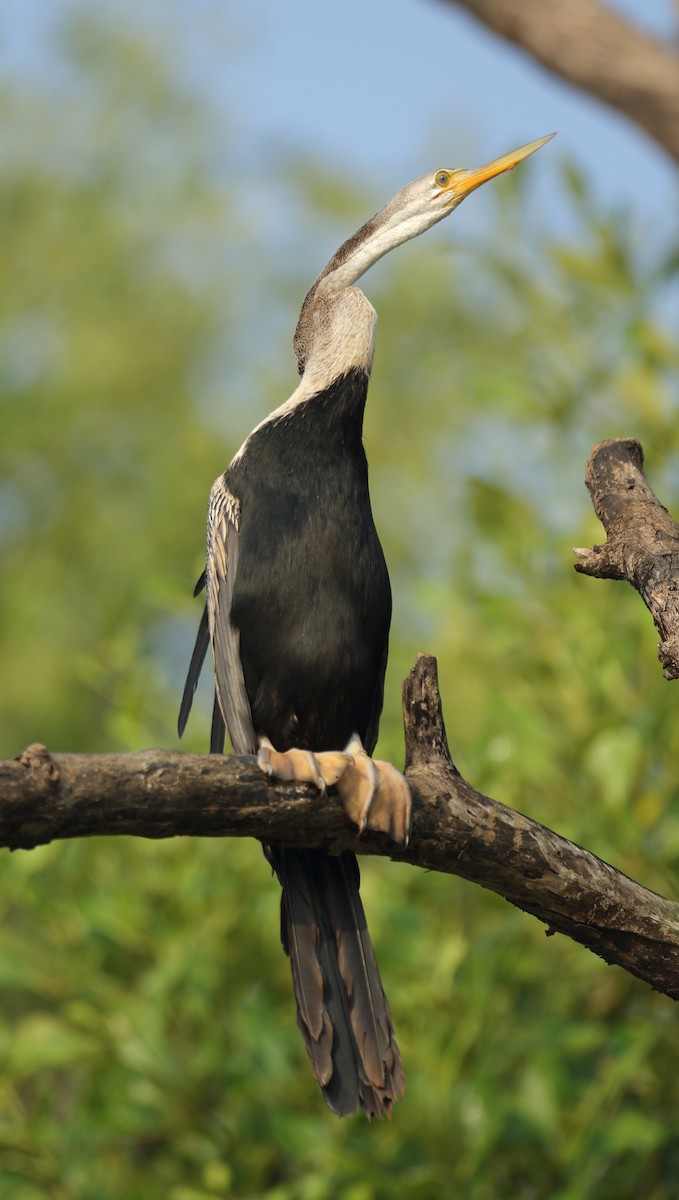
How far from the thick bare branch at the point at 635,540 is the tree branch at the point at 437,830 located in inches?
13.3

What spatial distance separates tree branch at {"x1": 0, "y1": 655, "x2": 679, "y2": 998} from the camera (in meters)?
1.64

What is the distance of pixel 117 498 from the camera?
36.3 ft

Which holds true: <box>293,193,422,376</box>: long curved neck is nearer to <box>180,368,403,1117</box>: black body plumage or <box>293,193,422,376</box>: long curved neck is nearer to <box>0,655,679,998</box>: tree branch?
<box>180,368,403,1117</box>: black body plumage

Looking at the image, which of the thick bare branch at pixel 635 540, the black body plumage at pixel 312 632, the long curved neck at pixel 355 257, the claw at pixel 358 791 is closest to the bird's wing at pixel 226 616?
the black body plumage at pixel 312 632

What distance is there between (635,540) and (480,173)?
1.05 meters

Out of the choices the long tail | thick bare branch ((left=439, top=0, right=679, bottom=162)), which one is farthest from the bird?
thick bare branch ((left=439, top=0, right=679, bottom=162))

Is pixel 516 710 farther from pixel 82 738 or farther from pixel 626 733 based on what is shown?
pixel 82 738

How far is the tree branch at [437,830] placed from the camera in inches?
64.7

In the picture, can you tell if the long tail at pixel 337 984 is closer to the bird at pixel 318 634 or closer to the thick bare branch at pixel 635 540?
the bird at pixel 318 634

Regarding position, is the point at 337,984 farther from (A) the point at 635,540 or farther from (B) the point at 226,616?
(A) the point at 635,540

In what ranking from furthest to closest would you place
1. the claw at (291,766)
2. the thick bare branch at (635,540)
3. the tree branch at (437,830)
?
the thick bare branch at (635,540)
the claw at (291,766)
the tree branch at (437,830)

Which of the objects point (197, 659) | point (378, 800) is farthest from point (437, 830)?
point (197, 659)

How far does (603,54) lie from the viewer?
4488mm

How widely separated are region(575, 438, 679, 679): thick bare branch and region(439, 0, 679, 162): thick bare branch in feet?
8.03
